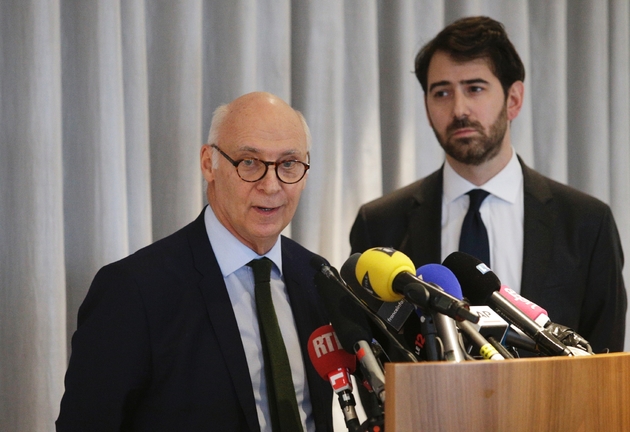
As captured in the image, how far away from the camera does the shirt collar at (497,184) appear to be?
8.69ft

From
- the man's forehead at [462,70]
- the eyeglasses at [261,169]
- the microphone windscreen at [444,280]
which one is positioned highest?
the man's forehead at [462,70]

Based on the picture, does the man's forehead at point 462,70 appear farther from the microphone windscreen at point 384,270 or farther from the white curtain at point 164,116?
the microphone windscreen at point 384,270

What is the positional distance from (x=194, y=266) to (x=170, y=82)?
1094 mm

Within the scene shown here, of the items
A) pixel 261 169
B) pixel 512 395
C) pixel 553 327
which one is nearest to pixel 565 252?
pixel 553 327

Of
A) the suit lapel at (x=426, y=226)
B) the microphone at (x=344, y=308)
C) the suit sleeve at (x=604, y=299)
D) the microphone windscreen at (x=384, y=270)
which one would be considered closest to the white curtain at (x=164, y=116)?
the suit lapel at (x=426, y=226)

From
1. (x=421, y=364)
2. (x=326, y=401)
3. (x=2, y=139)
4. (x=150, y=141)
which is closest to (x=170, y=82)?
(x=150, y=141)

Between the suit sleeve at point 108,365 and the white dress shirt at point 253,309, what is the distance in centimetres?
25

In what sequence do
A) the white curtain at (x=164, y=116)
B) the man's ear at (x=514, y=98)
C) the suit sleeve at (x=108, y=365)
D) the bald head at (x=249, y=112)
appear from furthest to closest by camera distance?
1. the man's ear at (x=514, y=98)
2. the white curtain at (x=164, y=116)
3. the bald head at (x=249, y=112)
4. the suit sleeve at (x=108, y=365)

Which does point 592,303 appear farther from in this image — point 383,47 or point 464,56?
point 383,47

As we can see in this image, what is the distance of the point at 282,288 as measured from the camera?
76.2 inches

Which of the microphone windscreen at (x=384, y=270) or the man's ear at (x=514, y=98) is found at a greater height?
the man's ear at (x=514, y=98)

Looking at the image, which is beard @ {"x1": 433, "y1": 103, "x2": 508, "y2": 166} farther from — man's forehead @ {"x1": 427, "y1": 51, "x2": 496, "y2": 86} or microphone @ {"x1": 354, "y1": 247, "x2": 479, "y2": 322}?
microphone @ {"x1": 354, "y1": 247, "x2": 479, "y2": 322}

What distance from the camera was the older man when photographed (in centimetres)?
163

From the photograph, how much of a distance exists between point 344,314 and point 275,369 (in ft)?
1.20
